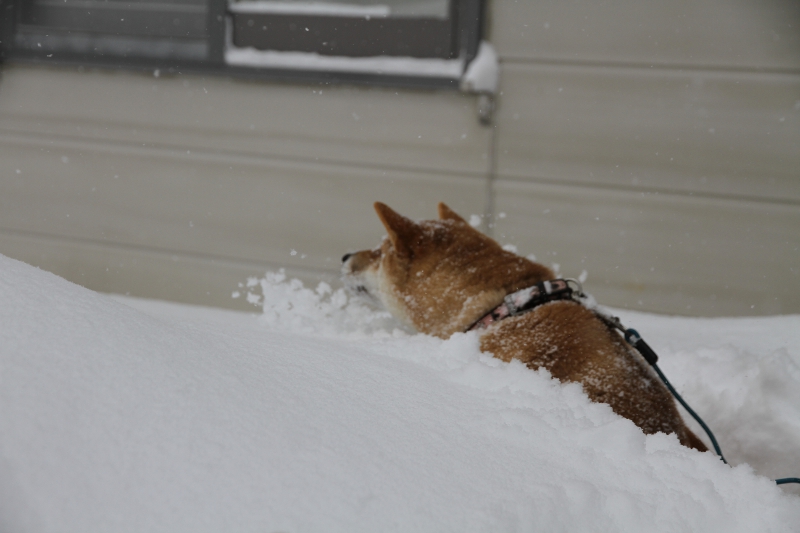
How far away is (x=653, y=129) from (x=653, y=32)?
0.48 metres

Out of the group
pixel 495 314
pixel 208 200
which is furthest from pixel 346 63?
pixel 495 314

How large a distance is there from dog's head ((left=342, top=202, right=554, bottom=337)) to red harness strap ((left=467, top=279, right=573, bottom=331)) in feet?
0.23

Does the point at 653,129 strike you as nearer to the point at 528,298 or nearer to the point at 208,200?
the point at 528,298

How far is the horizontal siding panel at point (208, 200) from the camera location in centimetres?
375

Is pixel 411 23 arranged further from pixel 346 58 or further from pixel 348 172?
pixel 348 172

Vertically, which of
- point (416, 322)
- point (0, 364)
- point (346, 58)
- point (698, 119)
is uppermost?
point (346, 58)

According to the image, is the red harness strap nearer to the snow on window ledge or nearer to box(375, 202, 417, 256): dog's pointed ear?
box(375, 202, 417, 256): dog's pointed ear

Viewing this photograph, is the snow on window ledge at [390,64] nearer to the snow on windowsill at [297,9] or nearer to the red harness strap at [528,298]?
the snow on windowsill at [297,9]

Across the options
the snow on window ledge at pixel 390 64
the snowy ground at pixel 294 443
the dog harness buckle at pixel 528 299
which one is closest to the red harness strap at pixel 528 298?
the dog harness buckle at pixel 528 299

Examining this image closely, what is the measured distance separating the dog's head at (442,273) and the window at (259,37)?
5.30 feet

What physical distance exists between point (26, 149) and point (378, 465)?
4284 millimetres

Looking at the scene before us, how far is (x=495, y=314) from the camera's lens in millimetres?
1869

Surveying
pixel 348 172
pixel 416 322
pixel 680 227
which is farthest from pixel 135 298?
pixel 680 227

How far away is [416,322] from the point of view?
211 centimetres
